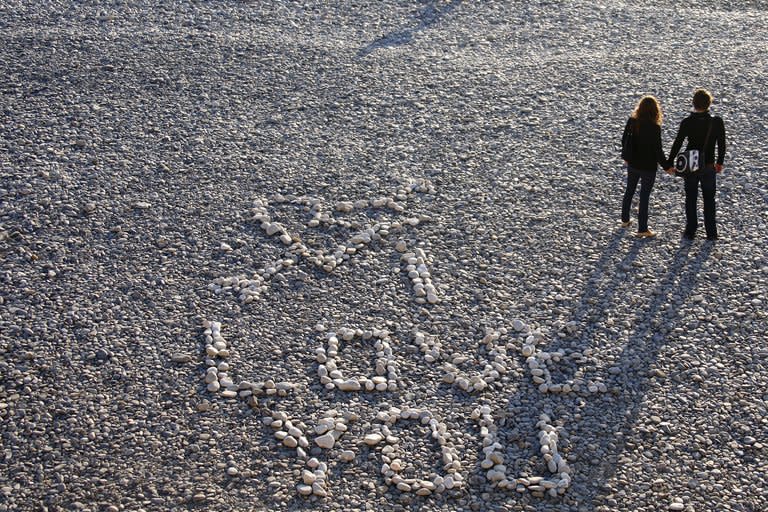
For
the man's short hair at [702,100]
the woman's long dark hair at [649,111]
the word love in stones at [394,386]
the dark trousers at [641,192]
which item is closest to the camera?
the word love in stones at [394,386]

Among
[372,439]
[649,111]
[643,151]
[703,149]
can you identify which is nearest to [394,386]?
[372,439]

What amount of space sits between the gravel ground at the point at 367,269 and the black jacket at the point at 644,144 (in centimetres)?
81

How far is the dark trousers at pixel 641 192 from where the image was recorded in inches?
393


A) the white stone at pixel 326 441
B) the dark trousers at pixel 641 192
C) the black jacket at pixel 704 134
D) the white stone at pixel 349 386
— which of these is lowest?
the white stone at pixel 326 441

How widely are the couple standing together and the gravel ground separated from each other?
13.8 inches

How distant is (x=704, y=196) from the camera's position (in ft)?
32.4

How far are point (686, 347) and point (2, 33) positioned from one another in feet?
36.3

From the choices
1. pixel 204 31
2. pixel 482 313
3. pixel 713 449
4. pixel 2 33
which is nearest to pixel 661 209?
pixel 482 313

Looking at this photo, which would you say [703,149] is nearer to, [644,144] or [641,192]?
[644,144]

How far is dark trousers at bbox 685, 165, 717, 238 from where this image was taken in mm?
9750

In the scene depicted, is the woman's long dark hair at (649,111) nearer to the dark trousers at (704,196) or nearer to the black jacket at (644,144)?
the black jacket at (644,144)

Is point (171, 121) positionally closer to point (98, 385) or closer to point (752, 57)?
point (98, 385)

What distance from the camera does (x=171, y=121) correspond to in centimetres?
1225

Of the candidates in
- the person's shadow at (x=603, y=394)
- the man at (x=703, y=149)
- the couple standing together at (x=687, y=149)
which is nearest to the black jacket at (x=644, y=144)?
the couple standing together at (x=687, y=149)
